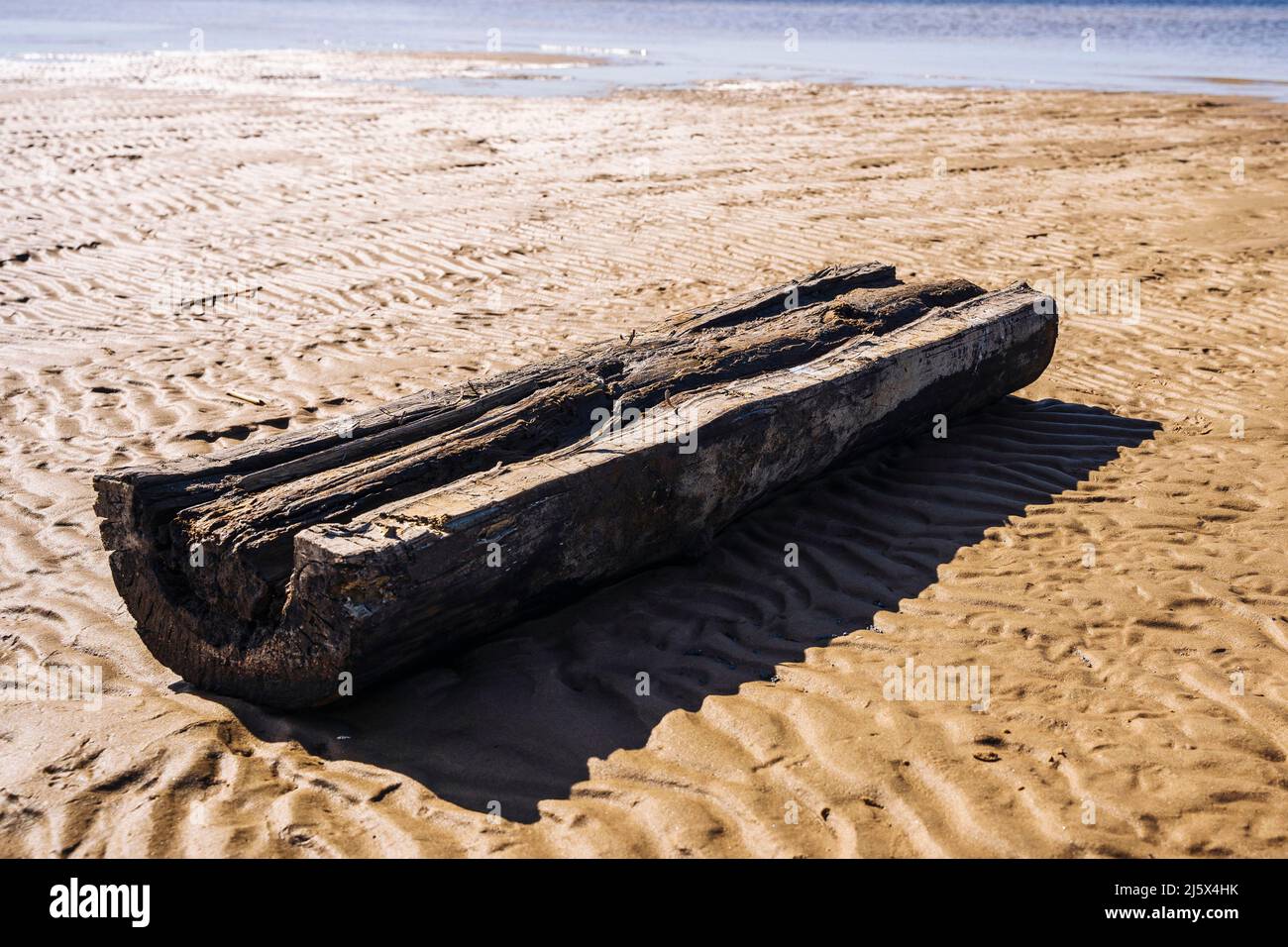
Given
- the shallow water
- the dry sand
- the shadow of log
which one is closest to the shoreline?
the shallow water

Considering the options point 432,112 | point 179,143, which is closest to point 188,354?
point 179,143

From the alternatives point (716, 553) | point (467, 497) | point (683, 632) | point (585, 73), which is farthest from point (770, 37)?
point (467, 497)

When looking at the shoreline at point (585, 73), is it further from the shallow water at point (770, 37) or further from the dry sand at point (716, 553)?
the dry sand at point (716, 553)

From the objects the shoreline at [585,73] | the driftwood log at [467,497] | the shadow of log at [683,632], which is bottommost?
the shadow of log at [683,632]

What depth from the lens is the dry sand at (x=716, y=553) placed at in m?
2.95

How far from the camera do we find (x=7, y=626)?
158 inches

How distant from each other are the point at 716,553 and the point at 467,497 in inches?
52.7

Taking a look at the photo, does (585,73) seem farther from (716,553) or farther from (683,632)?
(683,632)

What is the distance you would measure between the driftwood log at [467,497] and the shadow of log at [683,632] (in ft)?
0.53

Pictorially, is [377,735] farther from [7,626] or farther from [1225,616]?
[1225,616]

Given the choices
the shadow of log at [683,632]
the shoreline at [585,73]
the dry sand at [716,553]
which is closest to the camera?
the dry sand at [716,553]

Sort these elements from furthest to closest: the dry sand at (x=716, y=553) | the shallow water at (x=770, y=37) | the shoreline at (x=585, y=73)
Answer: the shallow water at (x=770, y=37) → the shoreline at (x=585, y=73) → the dry sand at (x=716, y=553)

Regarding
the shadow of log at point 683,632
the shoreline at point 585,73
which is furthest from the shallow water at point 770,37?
the shadow of log at point 683,632
